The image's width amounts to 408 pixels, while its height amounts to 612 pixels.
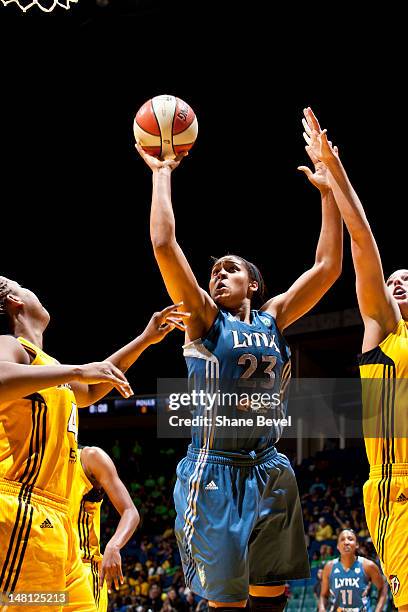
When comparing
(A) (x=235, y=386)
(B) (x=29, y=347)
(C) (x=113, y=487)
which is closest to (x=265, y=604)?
(A) (x=235, y=386)

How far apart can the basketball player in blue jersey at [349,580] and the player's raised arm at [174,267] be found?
233 inches

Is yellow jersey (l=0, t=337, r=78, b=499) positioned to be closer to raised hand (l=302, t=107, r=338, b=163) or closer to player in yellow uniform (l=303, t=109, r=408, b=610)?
player in yellow uniform (l=303, t=109, r=408, b=610)

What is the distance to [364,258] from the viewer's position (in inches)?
171

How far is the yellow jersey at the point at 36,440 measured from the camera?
3561 mm

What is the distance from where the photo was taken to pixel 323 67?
532 inches

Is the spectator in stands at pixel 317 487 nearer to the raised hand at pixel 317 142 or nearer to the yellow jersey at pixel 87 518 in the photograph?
the yellow jersey at pixel 87 518

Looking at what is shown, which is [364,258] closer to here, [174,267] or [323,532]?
[174,267]

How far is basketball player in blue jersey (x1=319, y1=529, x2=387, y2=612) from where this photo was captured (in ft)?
29.4

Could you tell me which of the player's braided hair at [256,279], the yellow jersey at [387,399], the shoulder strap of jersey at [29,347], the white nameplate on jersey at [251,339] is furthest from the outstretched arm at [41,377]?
the yellow jersey at [387,399]

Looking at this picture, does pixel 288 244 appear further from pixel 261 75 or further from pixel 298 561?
pixel 298 561

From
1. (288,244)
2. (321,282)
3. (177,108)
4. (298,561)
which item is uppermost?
(288,244)

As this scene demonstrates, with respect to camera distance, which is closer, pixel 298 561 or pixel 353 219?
pixel 298 561

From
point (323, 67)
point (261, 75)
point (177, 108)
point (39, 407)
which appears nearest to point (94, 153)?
point (261, 75)

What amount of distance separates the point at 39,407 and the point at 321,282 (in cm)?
162
